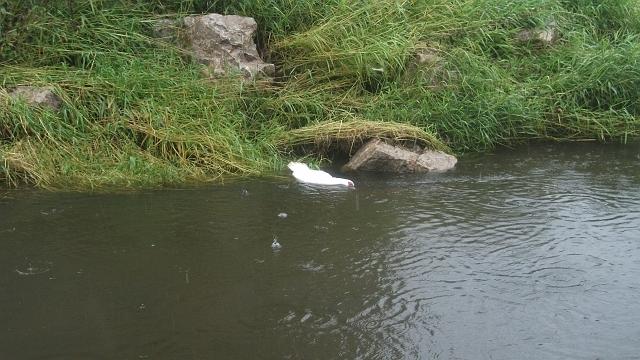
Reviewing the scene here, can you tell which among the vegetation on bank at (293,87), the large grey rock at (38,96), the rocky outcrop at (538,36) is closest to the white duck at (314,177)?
the vegetation on bank at (293,87)

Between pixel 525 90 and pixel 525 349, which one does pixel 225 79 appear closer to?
pixel 525 90

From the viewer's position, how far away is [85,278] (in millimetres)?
3510

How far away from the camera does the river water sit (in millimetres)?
2932

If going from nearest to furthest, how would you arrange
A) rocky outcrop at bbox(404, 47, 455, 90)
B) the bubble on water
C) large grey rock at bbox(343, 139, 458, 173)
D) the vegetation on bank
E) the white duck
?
the bubble on water < the white duck < the vegetation on bank < large grey rock at bbox(343, 139, 458, 173) < rocky outcrop at bbox(404, 47, 455, 90)

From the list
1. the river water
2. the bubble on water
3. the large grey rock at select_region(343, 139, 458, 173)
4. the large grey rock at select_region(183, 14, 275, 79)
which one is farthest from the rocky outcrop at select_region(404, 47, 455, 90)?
the bubble on water

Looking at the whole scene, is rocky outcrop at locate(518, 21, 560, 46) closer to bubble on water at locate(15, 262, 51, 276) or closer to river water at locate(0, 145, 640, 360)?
river water at locate(0, 145, 640, 360)

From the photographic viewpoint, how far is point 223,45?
253 inches

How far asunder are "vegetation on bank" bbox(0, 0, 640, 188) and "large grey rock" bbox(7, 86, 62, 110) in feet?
0.25

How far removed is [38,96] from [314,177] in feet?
7.22

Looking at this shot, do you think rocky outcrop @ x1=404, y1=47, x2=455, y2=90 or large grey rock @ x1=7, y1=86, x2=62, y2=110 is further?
rocky outcrop @ x1=404, y1=47, x2=455, y2=90

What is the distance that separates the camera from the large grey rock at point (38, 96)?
5543 millimetres

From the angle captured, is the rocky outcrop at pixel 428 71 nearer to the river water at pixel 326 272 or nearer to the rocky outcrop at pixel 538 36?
the rocky outcrop at pixel 538 36

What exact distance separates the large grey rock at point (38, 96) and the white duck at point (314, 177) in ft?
6.13

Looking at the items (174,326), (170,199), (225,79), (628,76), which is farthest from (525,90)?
(174,326)
